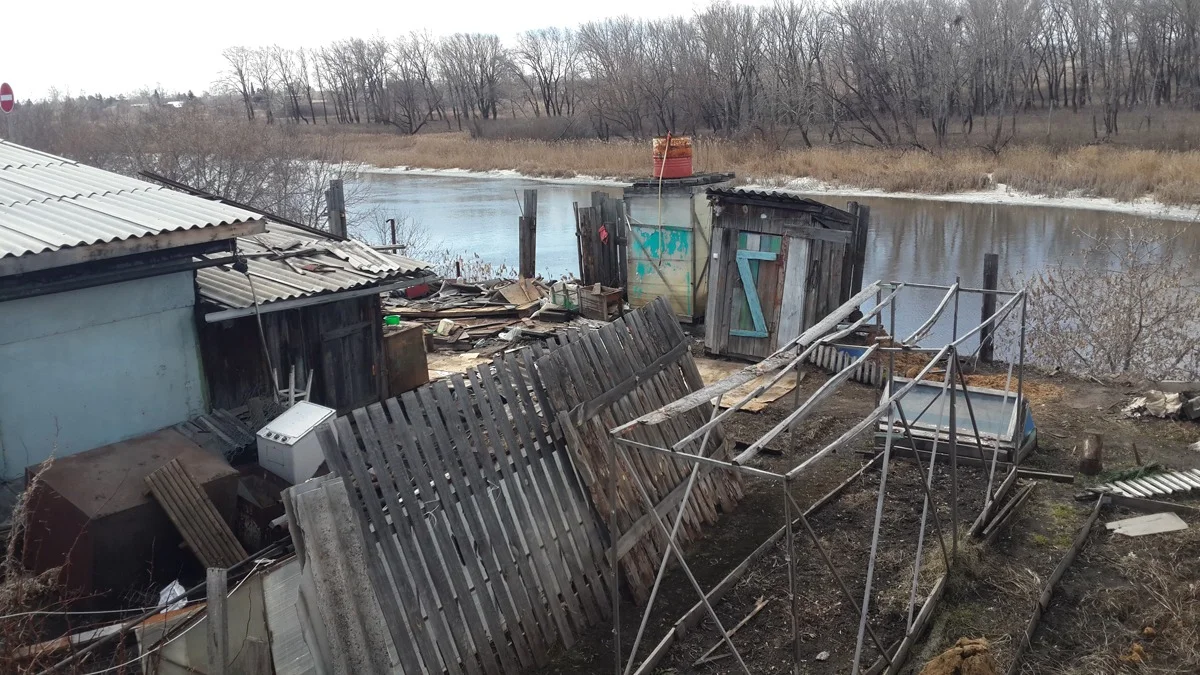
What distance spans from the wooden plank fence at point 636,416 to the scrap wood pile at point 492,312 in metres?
6.44

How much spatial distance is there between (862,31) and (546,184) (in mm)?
23362

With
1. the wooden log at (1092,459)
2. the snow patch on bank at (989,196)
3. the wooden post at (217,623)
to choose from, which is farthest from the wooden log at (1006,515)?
the snow patch on bank at (989,196)

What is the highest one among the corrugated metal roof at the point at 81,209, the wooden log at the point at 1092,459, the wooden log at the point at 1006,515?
the corrugated metal roof at the point at 81,209

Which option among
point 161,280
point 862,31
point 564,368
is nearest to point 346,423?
point 564,368

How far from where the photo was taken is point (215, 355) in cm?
826

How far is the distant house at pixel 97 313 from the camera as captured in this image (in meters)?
6.68

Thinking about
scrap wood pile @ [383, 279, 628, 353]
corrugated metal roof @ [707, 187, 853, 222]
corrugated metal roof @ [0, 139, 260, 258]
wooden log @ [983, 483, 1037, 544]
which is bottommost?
wooden log @ [983, 483, 1037, 544]

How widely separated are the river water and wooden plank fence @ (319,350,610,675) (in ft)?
36.6

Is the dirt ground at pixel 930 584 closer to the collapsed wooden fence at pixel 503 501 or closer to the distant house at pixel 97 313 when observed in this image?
the collapsed wooden fence at pixel 503 501

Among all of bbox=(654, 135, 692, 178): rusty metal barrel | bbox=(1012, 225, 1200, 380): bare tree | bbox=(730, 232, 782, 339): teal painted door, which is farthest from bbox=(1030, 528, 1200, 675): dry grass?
bbox=(654, 135, 692, 178): rusty metal barrel

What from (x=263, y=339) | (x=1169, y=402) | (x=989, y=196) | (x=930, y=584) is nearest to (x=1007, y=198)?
(x=989, y=196)

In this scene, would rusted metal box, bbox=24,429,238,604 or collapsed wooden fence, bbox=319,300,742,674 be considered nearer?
collapsed wooden fence, bbox=319,300,742,674

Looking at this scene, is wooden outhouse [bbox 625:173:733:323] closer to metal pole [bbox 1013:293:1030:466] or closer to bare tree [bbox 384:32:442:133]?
metal pole [bbox 1013:293:1030:466]

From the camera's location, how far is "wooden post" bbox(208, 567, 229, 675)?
473cm
